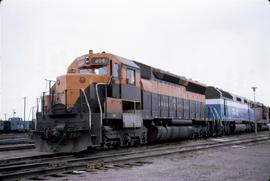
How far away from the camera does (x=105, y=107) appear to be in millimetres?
13211

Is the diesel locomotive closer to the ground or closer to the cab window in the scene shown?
the cab window

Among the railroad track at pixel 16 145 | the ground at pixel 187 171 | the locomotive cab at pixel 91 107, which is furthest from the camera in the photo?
the railroad track at pixel 16 145

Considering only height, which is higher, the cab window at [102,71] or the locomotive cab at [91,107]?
the cab window at [102,71]

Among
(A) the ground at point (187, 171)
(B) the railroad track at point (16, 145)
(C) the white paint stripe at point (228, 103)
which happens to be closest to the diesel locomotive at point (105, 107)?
(A) the ground at point (187, 171)

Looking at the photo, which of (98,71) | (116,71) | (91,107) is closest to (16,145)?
(98,71)

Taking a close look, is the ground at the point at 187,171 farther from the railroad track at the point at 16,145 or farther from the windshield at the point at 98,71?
the railroad track at the point at 16,145

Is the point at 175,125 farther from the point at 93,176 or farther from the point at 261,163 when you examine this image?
the point at 93,176

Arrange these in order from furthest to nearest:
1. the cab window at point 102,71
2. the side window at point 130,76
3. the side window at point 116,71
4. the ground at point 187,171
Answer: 1. the side window at point 130,76
2. the side window at point 116,71
3. the cab window at point 102,71
4. the ground at point 187,171

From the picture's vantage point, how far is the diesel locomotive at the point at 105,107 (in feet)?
41.0

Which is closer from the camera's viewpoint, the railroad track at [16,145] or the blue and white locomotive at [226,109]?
the railroad track at [16,145]

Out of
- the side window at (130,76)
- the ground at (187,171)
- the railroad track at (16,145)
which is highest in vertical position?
the side window at (130,76)

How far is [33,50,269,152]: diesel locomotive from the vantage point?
12.5m

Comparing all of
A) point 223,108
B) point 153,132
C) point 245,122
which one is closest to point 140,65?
point 153,132

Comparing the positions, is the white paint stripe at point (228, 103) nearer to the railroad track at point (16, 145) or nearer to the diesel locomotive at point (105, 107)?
the diesel locomotive at point (105, 107)
